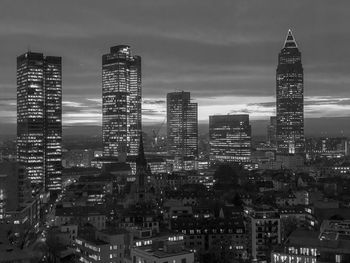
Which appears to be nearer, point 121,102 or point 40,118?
point 40,118

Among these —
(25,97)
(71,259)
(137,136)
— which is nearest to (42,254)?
(71,259)

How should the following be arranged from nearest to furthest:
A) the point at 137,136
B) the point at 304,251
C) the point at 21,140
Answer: the point at 304,251 < the point at 21,140 < the point at 137,136

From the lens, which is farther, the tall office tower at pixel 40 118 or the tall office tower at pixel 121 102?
the tall office tower at pixel 121 102

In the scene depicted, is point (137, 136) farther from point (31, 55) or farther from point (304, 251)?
point (304, 251)

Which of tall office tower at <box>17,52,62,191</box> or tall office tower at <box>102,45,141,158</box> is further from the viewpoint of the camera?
tall office tower at <box>102,45,141,158</box>
